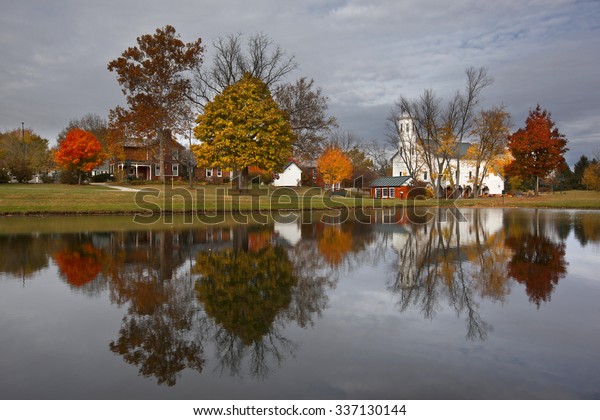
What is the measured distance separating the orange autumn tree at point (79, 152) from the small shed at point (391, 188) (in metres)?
43.1

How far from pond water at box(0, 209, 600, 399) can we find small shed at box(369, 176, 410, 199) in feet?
189

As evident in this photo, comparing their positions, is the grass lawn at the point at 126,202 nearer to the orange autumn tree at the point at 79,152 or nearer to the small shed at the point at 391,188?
the orange autumn tree at the point at 79,152

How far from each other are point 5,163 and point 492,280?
6430cm


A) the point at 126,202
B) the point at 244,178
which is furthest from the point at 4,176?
the point at 244,178

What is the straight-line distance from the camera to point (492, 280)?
33.4ft

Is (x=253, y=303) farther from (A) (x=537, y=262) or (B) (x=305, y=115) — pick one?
(B) (x=305, y=115)

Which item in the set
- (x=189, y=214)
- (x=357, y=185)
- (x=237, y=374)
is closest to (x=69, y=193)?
(x=189, y=214)

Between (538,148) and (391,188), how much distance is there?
22.2 meters

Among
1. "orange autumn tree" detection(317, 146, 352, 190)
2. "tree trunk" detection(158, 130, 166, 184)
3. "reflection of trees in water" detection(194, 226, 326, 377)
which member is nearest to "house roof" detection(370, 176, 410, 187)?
"orange autumn tree" detection(317, 146, 352, 190)

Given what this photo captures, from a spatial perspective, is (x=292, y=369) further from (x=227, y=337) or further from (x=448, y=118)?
(x=448, y=118)

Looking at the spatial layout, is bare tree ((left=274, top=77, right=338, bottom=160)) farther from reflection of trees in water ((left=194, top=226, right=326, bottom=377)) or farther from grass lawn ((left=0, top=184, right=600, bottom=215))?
reflection of trees in water ((left=194, top=226, right=326, bottom=377))

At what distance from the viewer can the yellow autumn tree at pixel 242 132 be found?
41.0 metres

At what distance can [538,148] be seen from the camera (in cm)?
5972

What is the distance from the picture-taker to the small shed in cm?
7125
